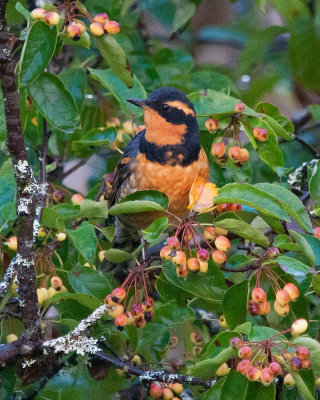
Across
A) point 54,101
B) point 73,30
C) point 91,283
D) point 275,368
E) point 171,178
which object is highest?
point 73,30

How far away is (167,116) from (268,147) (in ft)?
2.23

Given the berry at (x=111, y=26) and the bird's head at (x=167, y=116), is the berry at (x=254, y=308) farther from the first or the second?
the bird's head at (x=167, y=116)

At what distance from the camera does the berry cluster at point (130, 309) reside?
2.77 meters

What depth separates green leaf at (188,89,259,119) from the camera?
339 centimetres

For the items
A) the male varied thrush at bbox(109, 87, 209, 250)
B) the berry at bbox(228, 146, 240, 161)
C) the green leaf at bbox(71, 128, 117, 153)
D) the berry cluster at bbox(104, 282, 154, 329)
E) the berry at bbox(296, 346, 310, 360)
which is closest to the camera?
the berry at bbox(296, 346, 310, 360)

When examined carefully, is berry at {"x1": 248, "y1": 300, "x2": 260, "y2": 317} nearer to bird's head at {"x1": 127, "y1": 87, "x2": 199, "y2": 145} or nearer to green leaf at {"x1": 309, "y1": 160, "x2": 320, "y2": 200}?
green leaf at {"x1": 309, "y1": 160, "x2": 320, "y2": 200}

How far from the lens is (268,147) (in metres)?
3.45

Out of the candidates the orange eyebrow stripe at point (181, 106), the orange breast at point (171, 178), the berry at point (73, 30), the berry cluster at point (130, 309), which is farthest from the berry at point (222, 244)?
the orange eyebrow stripe at point (181, 106)

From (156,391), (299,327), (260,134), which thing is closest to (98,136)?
(260,134)

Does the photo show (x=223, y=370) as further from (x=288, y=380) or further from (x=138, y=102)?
(x=138, y=102)

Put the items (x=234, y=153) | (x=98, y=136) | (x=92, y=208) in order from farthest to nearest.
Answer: (x=98, y=136) → (x=234, y=153) → (x=92, y=208)

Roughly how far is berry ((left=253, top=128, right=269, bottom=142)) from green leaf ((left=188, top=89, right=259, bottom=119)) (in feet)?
0.24

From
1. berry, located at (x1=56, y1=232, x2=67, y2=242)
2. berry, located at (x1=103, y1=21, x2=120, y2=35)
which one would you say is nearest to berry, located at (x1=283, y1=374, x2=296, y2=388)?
berry, located at (x1=56, y1=232, x2=67, y2=242)

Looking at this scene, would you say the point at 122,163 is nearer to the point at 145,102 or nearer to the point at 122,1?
the point at 145,102
